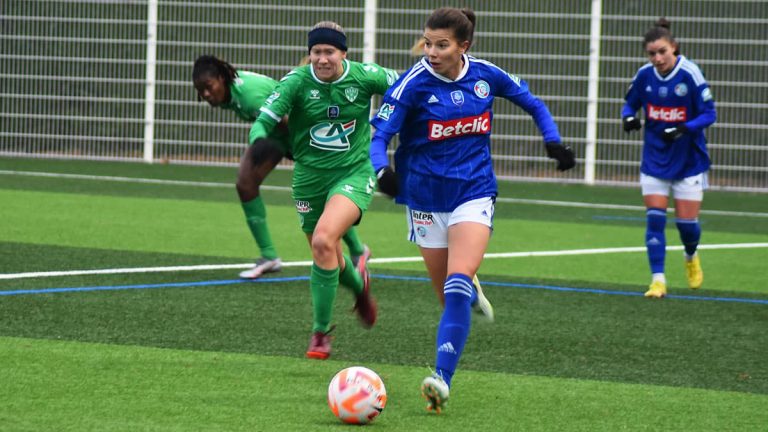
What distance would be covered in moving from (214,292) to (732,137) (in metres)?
13.8

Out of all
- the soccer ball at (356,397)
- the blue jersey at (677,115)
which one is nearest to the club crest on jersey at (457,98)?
the soccer ball at (356,397)

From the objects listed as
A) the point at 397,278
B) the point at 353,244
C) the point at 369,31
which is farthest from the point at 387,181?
the point at 369,31

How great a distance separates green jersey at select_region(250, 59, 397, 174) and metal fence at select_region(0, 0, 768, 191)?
1417cm

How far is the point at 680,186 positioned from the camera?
11328 millimetres

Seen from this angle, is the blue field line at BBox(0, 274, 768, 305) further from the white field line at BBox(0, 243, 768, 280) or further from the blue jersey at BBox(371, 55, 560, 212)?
the blue jersey at BBox(371, 55, 560, 212)

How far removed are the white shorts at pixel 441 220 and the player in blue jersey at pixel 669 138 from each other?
4200 mm

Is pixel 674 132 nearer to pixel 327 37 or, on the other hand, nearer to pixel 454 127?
pixel 327 37

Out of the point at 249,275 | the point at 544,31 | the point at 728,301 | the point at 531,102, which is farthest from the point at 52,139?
the point at 531,102

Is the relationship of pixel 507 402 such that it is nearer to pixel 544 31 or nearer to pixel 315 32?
pixel 315 32

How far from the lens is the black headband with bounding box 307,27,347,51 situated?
27.6 ft

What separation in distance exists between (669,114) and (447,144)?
456 cm

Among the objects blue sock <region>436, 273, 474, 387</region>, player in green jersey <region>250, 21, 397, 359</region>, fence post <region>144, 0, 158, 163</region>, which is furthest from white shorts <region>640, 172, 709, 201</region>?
fence post <region>144, 0, 158, 163</region>

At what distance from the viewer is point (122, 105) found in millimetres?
24781

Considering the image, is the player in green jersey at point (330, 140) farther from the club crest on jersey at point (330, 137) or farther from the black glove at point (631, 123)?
the black glove at point (631, 123)
